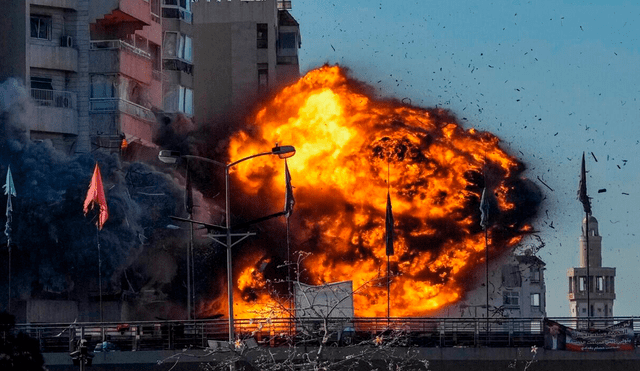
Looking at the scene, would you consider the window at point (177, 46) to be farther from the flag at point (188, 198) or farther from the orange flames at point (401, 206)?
the flag at point (188, 198)

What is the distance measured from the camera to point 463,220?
130 m

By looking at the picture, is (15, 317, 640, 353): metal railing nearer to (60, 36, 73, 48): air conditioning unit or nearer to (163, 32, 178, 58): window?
(60, 36, 73, 48): air conditioning unit

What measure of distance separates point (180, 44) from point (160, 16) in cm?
753

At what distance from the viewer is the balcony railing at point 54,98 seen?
12256 cm

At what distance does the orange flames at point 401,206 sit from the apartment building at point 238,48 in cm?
2298

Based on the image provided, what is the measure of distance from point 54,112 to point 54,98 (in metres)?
0.87

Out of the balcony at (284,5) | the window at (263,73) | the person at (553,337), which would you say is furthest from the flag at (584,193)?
the balcony at (284,5)

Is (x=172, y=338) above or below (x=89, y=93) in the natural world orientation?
below

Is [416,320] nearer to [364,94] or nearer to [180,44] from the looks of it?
[364,94]

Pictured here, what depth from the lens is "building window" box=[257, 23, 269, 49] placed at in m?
158

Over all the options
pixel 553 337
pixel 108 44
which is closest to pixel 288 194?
pixel 108 44

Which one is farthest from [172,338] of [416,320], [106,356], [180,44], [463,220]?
[180,44]

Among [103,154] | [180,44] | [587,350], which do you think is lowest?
[587,350]

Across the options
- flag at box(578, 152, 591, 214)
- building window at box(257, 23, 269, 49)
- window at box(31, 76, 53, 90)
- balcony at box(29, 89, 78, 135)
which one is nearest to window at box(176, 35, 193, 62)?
building window at box(257, 23, 269, 49)
